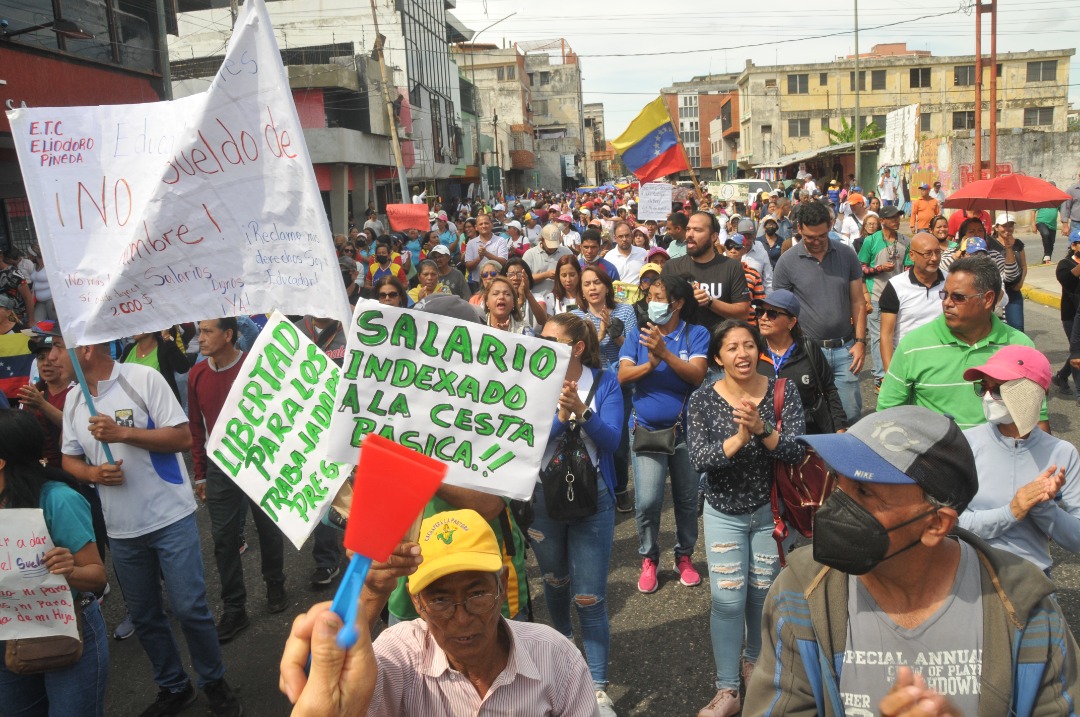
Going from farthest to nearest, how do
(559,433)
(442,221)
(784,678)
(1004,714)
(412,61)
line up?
1. (412,61)
2. (442,221)
3. (559,433)
4. (784,678)
5. (1004,714)

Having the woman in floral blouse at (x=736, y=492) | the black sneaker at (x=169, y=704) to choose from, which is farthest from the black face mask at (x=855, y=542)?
the black sneaker at (x=169, y=704)

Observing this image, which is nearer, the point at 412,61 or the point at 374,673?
the point at 374,673

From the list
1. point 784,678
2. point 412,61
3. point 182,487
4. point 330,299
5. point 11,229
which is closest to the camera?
point 784,678

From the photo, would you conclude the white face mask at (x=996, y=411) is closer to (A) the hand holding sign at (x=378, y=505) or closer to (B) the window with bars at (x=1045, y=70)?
(A) the hand holding sign at (x=378, y=505)

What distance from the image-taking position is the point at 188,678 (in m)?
4.39

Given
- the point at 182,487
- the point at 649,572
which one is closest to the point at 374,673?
the point at 182,487

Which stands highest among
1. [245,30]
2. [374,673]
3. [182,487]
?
[245,30]

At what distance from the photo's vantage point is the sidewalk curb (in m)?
13.8

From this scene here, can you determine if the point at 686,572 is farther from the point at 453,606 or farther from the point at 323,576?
the point at 453,606

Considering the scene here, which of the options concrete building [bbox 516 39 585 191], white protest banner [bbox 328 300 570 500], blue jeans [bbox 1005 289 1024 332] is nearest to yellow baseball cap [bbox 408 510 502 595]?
white protest banner [bbox 328 300 570 500]

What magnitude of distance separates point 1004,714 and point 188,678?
388 cm

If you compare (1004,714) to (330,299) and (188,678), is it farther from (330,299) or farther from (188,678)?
(188,678)

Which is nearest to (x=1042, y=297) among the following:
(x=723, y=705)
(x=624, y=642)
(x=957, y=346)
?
(x=957, y=346)

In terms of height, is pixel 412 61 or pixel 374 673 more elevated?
pixel 412 61
